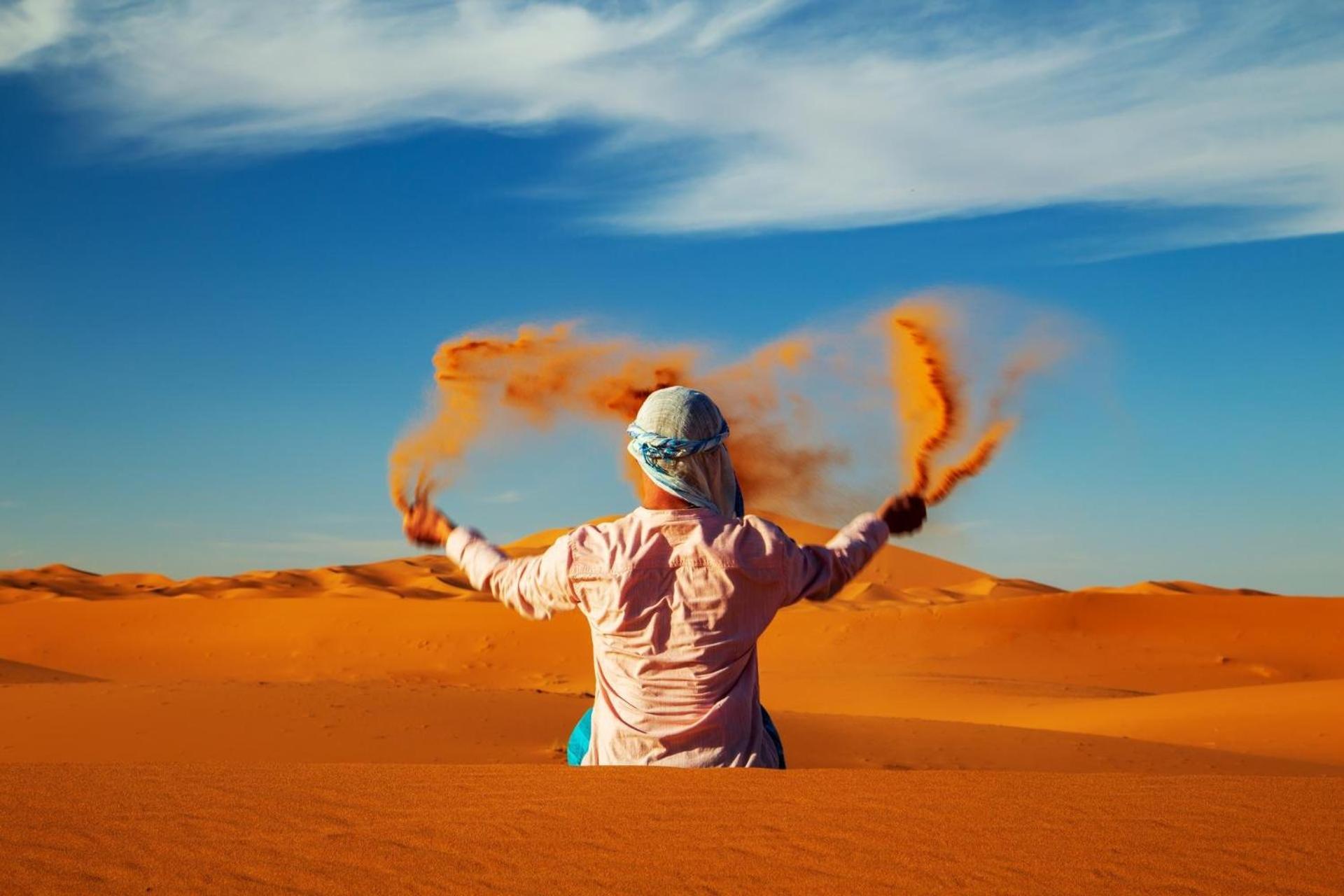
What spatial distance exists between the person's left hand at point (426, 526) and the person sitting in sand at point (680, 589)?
0.68 metres

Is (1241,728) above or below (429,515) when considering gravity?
below

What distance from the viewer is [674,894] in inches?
97.2

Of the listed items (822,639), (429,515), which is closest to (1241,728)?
(429,515)

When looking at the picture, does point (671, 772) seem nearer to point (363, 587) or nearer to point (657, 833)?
point (657, 833)

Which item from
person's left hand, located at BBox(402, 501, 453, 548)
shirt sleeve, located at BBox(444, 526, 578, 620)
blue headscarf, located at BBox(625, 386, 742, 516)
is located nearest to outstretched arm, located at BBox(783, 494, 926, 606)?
blue headscarf, located at BBox(625, 386, 742, 516)

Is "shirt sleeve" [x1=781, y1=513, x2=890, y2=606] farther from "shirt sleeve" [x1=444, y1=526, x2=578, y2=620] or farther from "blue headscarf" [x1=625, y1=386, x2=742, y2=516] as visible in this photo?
"shirt sleeve" [x1=444, y1=526, x2=578, y2=620]

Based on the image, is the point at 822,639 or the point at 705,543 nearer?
the point at 705,543

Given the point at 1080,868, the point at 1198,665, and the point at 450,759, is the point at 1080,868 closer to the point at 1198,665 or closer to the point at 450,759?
the point at 450,759

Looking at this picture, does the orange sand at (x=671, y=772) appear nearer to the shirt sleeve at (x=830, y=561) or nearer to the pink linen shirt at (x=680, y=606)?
the pink linen shirt at (x=680, y=606)

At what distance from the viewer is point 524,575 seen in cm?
404

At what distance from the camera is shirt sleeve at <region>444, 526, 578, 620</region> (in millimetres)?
3928

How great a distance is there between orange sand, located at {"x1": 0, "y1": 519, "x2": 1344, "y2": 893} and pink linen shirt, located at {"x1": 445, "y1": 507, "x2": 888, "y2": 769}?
17.7 inches

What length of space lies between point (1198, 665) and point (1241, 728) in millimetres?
13048

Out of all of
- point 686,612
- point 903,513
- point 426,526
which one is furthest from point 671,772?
point 426,526
